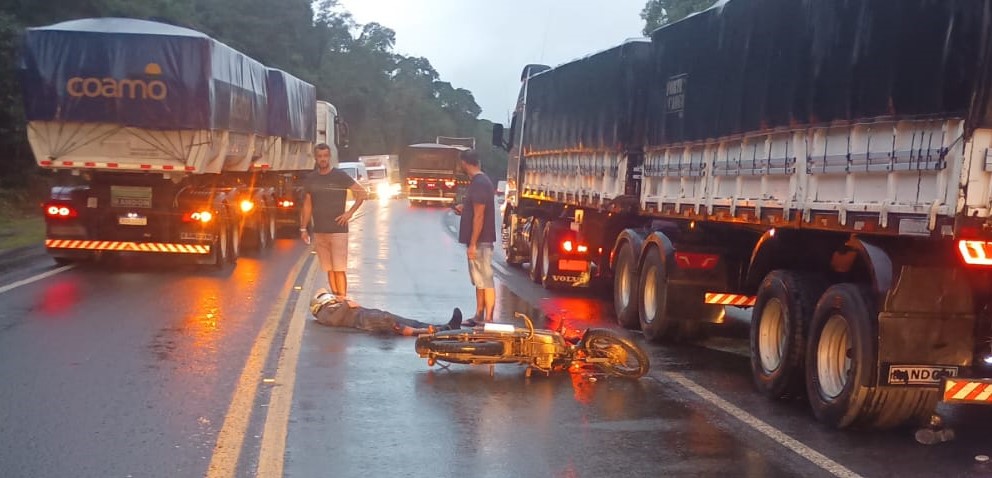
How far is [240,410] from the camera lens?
7.73 m

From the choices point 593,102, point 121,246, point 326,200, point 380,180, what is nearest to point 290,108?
point 121,246

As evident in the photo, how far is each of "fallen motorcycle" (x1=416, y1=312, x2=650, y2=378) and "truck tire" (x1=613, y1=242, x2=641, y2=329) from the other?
10.5 feet

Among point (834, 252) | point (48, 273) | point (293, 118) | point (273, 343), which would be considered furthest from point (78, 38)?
point (834, 252)

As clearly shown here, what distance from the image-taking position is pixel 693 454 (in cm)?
692

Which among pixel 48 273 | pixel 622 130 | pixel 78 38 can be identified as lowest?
pixel 48 273

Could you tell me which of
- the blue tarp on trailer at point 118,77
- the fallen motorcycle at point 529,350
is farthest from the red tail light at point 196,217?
the fallen motorcycle at point 529,350

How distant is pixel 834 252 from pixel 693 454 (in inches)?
86.2

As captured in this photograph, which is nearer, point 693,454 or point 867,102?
A: point 693,454

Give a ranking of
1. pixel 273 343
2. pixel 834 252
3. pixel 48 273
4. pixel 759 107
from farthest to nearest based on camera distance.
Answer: pixel 48 273 < pixel 273 343 < pixel 759 107 < pixel 834 252

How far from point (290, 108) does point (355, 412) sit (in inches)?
725

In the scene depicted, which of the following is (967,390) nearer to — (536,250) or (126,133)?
(536,250)

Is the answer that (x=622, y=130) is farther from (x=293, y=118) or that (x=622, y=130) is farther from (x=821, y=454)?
(x=293, y=118)

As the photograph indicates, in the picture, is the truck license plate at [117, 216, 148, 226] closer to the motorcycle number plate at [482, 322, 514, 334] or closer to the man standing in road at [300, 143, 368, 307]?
the man standing in road at [300, 143, 368, 307]

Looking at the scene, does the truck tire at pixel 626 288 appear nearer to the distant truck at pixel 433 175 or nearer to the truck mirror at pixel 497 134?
the truck mirror at pixel 497 134
